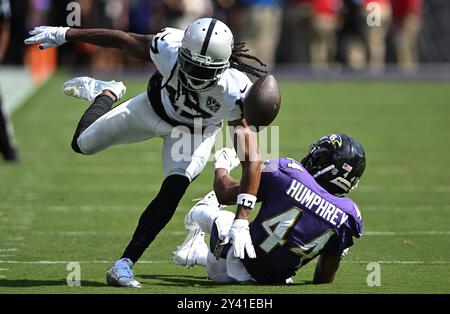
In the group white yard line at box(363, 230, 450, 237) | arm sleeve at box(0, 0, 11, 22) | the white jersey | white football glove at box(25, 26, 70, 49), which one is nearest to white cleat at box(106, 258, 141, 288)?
the white jersey

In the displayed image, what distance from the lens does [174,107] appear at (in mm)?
6293

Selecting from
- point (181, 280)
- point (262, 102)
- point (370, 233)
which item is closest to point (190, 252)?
point (181, 280)

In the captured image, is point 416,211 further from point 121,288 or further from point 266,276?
point 121,288

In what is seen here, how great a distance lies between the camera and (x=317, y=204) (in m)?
5.86

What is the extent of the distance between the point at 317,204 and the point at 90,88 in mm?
1875

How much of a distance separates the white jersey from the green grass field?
0.98 metres

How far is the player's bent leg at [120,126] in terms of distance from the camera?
6387 millimetres

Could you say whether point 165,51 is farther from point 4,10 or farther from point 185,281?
point 4,10

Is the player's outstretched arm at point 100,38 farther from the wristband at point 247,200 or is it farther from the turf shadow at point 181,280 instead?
the turf shadow at point 181,280

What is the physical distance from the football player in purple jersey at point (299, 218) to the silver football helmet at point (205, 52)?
0.60 meters

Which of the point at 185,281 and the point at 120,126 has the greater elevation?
the point at 120,126

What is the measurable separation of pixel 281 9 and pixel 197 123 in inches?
636
